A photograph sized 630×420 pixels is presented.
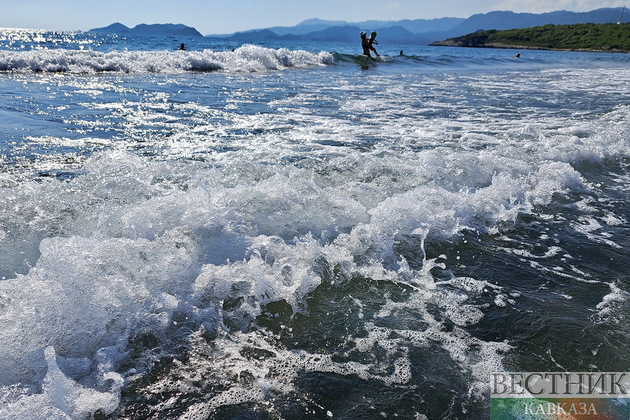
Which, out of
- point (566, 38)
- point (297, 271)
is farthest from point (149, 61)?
point (566, 38)

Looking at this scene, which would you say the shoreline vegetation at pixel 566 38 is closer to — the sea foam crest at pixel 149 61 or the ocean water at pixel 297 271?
the sea foam crest at pixel 149 61

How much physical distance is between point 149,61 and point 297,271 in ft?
58.1

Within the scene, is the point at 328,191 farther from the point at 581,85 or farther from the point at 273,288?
the point at 581,85

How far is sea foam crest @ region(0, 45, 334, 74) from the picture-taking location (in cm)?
1468

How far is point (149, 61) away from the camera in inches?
679

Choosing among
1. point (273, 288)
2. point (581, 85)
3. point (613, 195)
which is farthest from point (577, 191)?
point (581, 85)

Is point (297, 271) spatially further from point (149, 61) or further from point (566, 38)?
point (566, 38)

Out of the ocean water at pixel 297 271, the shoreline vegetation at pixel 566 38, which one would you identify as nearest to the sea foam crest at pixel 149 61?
the ocean water at pixel 297 271

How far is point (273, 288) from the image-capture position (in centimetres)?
275

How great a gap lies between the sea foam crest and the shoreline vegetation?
73.4 metres

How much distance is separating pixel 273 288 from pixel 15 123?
6.85 meters

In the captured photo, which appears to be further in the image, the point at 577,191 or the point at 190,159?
the point at 190,159

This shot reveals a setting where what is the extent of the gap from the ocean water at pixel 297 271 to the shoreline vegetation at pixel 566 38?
275ft

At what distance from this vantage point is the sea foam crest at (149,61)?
14.7 m
